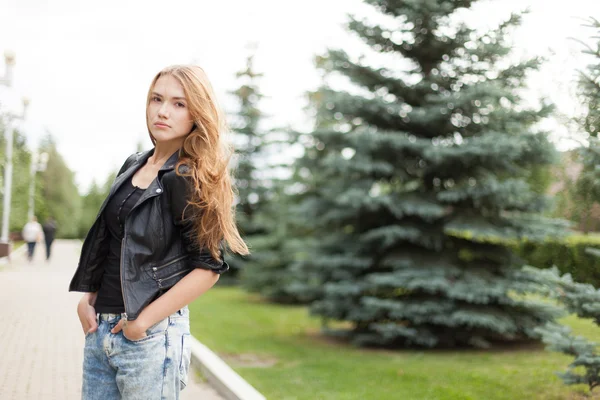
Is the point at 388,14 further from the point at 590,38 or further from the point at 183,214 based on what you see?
the point at 183,214

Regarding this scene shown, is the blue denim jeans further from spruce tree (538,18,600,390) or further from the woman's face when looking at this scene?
spruce tree (538,18,600,390)

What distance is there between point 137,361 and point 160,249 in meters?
0.39

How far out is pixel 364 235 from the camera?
32.5 feet

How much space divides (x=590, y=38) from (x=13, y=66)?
474 inches

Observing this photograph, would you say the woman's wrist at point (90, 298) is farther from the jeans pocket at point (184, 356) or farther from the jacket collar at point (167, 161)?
the jacket collar at point (167, 161)

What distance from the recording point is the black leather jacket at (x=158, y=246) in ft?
7.29

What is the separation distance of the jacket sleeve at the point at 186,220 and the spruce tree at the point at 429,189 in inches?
285

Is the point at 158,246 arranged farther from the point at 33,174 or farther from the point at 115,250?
the point at 33,174

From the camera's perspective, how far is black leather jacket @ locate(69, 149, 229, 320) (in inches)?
87.4

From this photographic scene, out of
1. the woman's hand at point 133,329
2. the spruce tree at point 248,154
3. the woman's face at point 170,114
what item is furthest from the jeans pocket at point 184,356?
the spruce tree at point 248,154

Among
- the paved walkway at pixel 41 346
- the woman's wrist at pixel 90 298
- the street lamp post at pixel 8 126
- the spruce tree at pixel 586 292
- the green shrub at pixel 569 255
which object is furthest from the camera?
the street lamp post at pixel 8 126

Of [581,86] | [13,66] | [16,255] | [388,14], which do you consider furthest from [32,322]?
[16,255]

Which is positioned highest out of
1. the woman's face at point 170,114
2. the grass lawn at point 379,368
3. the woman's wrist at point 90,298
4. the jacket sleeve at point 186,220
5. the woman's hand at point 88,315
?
the woman's face at point 170,114

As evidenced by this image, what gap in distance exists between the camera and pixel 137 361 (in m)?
2.24
